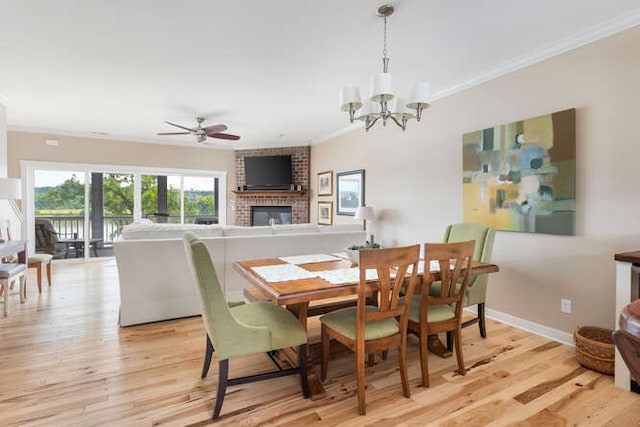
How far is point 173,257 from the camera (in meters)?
3.16

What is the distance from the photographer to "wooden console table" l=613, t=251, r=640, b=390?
6.65ft

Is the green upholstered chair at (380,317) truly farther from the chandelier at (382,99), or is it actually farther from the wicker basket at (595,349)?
the wicker basket at (595,349)

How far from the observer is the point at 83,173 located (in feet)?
20.7

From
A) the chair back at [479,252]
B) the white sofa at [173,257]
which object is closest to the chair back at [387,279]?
the chair back at [479,252]

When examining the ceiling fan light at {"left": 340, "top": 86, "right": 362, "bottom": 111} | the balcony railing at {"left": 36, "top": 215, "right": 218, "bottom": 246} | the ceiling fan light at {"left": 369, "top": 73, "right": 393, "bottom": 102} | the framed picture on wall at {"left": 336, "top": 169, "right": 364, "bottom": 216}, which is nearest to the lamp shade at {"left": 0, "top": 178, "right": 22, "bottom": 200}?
the balcony railing at {"left": 36, "top": 215, "right": 218, "bottom": 246}

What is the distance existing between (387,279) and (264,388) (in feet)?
3.59

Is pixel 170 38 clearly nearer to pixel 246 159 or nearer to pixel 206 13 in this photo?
pixel 206 13

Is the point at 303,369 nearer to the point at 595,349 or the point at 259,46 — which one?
the point at 595,349

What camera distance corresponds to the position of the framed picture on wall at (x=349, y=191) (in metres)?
5.48

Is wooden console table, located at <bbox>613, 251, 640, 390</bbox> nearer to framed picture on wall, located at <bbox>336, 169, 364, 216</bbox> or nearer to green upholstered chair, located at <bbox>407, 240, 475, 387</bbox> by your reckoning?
green upholstered chair, located at <bbox>407, 240, 475, 387</bbox>

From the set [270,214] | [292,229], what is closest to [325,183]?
[270,214]

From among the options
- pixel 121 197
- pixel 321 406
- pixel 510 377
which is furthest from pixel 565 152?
pixel 121 197

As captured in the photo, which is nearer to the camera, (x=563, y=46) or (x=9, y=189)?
(x=563, y=46)

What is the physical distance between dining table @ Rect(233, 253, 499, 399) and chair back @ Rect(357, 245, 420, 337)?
88 mm
